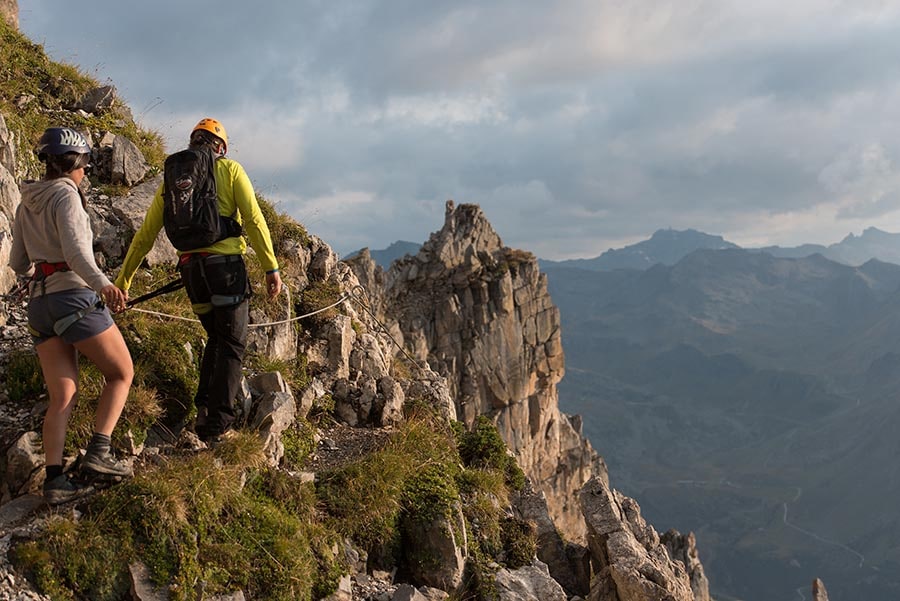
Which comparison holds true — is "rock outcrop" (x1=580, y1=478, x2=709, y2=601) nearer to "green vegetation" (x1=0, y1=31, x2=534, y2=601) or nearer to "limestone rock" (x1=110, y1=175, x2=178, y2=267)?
"green vegetation" (x1=0, y1=31, x2=534, y2=601)

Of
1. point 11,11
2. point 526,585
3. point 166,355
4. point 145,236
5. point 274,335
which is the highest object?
point 11,11

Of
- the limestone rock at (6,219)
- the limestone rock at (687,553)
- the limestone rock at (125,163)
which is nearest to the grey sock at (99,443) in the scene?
the limestone rock at (6,219)

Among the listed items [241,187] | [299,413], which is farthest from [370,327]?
[241,187]

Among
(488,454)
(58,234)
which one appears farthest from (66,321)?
(488,454)

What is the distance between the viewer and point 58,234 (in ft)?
24.4

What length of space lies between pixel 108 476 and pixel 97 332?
1.82 m

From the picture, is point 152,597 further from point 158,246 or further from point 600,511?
point 600,511

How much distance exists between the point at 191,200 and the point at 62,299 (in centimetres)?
204

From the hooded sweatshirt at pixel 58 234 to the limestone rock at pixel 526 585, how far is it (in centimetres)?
715

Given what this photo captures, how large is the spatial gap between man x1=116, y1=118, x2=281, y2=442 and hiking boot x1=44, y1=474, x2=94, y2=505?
1.95 m

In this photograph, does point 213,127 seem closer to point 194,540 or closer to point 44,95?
point 194,540

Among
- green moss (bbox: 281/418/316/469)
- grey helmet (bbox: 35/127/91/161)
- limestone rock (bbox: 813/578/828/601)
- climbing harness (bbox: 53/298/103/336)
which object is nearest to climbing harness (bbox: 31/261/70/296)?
climbing harness (bbox: 53/298/103/336)

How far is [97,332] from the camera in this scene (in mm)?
7676

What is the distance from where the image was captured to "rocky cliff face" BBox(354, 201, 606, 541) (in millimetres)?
73438
